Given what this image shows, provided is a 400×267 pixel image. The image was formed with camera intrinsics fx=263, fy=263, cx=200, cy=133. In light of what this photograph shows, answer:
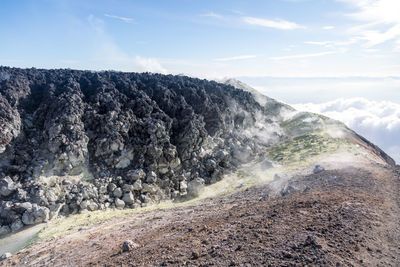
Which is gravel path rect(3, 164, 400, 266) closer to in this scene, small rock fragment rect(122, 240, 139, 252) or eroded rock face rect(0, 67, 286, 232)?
small rock fragment rect(122, 240, 139, 252)

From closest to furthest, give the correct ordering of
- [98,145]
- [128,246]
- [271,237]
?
[271,237] → [128,246] → [98,145]

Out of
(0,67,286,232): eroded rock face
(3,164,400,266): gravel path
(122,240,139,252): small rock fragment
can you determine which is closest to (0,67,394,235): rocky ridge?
(0,67,286,232): eroded rock face

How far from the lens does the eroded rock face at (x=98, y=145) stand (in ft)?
83.9

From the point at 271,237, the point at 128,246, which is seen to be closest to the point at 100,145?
the point at 128,246

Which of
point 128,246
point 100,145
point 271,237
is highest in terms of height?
point 100,145

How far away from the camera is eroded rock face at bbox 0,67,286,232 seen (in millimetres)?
25578

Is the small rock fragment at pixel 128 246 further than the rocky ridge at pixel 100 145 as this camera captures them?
No

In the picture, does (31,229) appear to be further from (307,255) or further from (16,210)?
(307,255)

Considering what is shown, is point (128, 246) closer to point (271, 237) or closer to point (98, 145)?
point (271, 237)

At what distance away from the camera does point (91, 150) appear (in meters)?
31.6

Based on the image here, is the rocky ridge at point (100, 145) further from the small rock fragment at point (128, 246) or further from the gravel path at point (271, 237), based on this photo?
the small rock fragment at point (128, 246)

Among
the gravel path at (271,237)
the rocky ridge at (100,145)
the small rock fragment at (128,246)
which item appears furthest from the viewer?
the rocky ridge at (100,145)

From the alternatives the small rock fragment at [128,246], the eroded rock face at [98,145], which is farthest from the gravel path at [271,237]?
the eroded rock face at [98,145]

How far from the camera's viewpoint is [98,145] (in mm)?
31422
